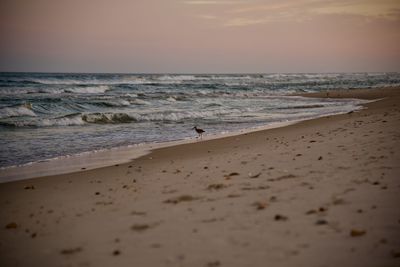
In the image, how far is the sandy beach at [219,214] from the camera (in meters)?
3.40

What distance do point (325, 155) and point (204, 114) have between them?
44.8ft

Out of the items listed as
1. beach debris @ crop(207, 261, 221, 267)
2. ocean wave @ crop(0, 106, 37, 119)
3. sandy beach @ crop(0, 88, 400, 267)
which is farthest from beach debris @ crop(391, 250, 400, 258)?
ocean wave @ crop(0, 106, 37, 119)

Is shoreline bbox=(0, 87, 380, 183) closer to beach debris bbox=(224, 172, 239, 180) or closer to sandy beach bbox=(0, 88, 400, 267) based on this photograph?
sandy beach bbox=(0, 88, 400, 267)

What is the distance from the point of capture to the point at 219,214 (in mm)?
4355

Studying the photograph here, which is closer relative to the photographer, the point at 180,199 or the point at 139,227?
the point at 139,227

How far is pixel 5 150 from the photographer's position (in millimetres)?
10219

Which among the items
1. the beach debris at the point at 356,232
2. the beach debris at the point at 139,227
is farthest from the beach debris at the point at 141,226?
the beach debris at the point at 356,232

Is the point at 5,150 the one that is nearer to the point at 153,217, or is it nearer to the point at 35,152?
the point at 35,152

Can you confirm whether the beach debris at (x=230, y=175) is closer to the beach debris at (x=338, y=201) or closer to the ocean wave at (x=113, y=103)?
the beach debris at (x=338, y=201)

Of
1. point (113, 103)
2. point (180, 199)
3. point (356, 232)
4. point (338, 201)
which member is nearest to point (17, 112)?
point (113, 103)

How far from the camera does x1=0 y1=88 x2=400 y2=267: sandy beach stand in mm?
3400

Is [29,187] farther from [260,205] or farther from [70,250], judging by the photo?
[260,205]

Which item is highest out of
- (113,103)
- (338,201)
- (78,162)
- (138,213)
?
(338,201)

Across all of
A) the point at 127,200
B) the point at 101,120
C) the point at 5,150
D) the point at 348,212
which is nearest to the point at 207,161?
the point at 127,200
